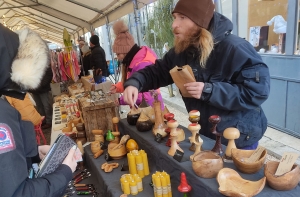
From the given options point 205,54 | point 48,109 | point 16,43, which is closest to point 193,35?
point 205,54

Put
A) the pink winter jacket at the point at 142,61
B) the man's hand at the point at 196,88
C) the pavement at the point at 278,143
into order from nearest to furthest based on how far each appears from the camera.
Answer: the man's hand at the point at 196,88
the pink winter jacket at the point at 142,61
the pavement at the point at 278,143

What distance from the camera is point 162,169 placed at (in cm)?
121

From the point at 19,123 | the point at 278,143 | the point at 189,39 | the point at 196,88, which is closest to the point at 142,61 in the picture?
the point at 189,39

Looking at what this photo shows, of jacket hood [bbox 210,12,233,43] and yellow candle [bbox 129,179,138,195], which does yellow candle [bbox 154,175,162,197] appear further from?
jacket hood [bbox 210,12,233,43]

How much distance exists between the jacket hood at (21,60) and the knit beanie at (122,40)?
1274 millimetres

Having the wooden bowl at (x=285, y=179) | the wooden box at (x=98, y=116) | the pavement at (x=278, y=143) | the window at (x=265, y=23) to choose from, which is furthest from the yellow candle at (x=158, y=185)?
the window at (x=265, y=23)

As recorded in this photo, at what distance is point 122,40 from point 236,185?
1719 mm

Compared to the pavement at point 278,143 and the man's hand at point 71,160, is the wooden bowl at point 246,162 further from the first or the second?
the pavement at point 278,143

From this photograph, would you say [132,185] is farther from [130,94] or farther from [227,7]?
[227,7]

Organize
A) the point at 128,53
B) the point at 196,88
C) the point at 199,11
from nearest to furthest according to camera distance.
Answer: the point at 196,88, the point at 199,11, the point at 128,53

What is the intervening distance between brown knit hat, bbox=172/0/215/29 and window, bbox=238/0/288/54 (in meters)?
2.14

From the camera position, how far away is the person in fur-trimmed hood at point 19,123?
734mm

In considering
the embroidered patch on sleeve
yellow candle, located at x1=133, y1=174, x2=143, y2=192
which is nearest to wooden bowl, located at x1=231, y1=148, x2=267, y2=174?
yellow candle, located at x1=133, y1=174, x2=143, y2=192

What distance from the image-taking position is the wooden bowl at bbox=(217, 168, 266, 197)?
0.74m
